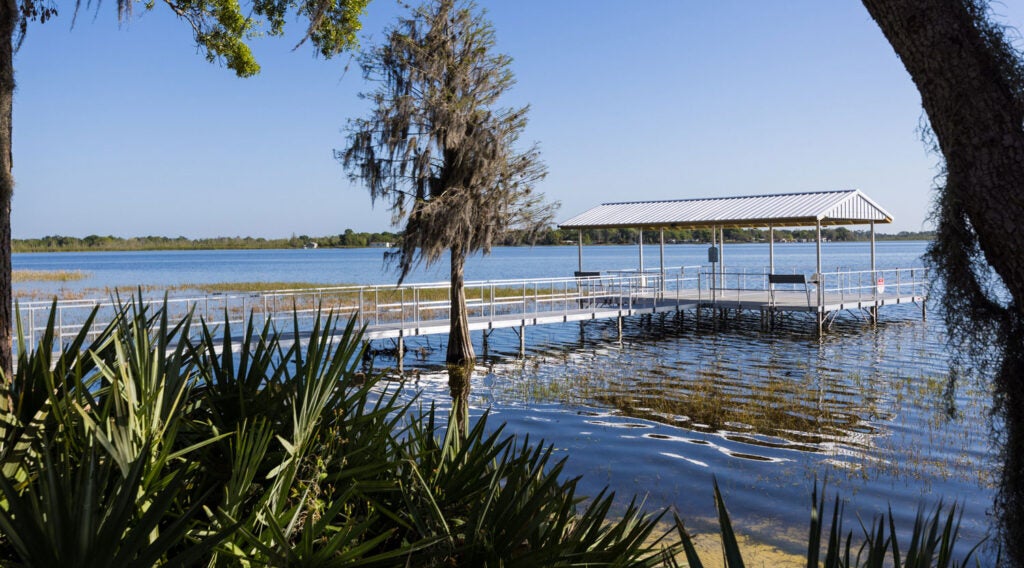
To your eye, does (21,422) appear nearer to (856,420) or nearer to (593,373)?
(856,420)

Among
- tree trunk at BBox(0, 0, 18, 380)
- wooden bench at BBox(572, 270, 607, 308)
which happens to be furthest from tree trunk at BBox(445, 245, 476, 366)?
tree trunk at BBox(0, 0, 18, 380)

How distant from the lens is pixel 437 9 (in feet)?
57.4

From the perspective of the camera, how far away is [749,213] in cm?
2631

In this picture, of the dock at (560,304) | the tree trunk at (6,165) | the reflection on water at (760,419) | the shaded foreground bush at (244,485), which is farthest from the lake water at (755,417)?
the tree trunk at (6,165)

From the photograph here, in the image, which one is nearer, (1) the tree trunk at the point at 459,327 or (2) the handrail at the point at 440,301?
(1) the tree trunk at the point at 459,327

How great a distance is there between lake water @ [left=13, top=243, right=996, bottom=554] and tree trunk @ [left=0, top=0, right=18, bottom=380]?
3.61m

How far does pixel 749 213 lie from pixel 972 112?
24.1 m

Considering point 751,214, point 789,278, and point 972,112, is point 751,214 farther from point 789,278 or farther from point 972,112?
point 972,112

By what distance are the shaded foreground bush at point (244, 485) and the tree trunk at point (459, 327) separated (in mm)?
14343

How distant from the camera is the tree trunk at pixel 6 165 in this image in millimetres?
4430

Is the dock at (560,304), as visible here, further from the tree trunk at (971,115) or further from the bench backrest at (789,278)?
the tree trunk at (971,115)

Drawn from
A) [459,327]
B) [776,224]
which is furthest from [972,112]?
[776,224]

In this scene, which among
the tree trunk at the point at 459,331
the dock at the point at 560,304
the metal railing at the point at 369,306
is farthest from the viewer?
the dock at the point at 560,304

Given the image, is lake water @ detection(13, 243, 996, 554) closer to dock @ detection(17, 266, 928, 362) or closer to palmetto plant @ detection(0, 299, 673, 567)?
dock @ detection(17, 266, 928, 362)
